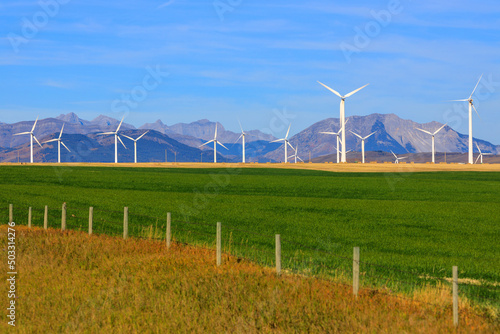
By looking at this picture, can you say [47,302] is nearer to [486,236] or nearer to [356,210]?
[486,236]

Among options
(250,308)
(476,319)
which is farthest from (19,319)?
(476,319)

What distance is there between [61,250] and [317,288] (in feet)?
42.0

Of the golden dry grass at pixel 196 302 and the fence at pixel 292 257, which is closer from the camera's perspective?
the golden dry grass at pixel 196 302

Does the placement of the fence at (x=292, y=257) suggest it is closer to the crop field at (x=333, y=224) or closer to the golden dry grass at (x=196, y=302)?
the crop field at (x=333, y=224)

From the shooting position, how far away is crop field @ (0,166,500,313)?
2692cm

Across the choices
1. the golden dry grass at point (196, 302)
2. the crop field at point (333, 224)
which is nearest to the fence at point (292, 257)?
the crop field at point (333, 224)

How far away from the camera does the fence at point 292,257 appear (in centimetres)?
2054

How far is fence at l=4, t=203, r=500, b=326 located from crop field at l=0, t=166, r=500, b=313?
3.6 inches

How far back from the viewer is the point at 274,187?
8050 centimetres

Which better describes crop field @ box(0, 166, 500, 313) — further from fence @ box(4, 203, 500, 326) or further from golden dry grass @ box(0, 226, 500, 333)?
golden dry grass @ box(0, 226, 500, 333)

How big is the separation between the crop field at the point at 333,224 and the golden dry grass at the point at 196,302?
2.39m

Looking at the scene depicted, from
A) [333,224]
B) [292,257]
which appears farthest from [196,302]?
[333,224]

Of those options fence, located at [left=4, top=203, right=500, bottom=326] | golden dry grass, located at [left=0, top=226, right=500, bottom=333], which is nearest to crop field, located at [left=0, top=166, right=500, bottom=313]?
fence, located at [left=4, top=203, right=500, bottom=326]

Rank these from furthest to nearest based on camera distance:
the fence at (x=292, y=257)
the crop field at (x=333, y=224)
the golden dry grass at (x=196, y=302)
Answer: the crop field at (x=333, y=224)
the fence at (x=292, y=257)
the golden dry grass at (x=196, y=302)
